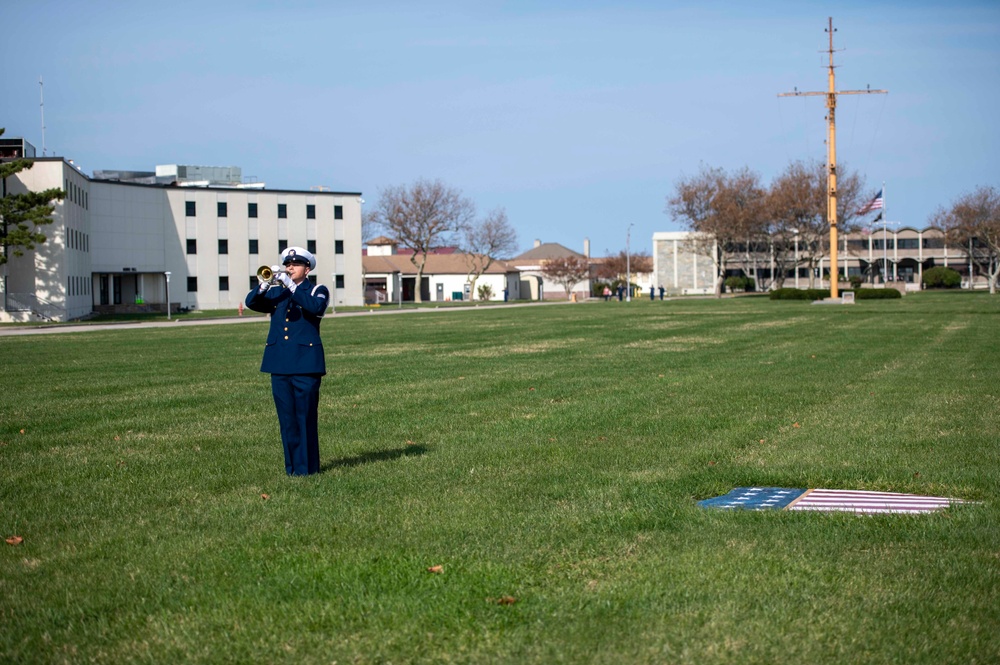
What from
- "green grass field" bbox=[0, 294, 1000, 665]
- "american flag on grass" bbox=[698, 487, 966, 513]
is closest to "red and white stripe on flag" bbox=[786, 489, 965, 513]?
"american flag on grass" bbox=[698, 487, 966, 513]

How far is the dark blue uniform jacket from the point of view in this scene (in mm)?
9008

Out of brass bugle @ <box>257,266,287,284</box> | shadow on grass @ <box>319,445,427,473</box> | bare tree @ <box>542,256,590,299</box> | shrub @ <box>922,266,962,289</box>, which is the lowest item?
shadow on grass @ <box>319,445,427,473</box>

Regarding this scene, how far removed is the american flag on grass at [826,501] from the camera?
310 inches

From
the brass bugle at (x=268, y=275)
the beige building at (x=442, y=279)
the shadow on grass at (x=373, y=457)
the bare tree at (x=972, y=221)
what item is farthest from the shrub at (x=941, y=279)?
the brass bugle at (x=268, y=275)

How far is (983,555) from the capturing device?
6477 mm

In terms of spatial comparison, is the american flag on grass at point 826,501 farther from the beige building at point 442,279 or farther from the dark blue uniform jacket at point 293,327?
the beige building at point 442,279

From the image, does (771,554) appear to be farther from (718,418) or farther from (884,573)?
(718,418)

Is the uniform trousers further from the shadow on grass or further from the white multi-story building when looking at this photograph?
the white multi-story building

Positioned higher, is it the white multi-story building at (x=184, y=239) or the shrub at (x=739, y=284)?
the white multi-story building at (x=184, y=239)

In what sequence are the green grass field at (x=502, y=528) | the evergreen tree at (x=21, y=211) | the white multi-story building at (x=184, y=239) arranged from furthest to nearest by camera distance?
the white multi-story building at (x=184, y=239) < the evergreen tree at (x=21, y=211) < the green grass field at (x=502, y=528)

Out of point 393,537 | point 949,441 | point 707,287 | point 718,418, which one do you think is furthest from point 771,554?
point 707,287

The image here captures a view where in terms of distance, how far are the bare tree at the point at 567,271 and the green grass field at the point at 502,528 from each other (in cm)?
11499

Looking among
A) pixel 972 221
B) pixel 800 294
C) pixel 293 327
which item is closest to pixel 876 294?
pixel 800 294

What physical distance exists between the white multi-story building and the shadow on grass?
5513 centimetres
